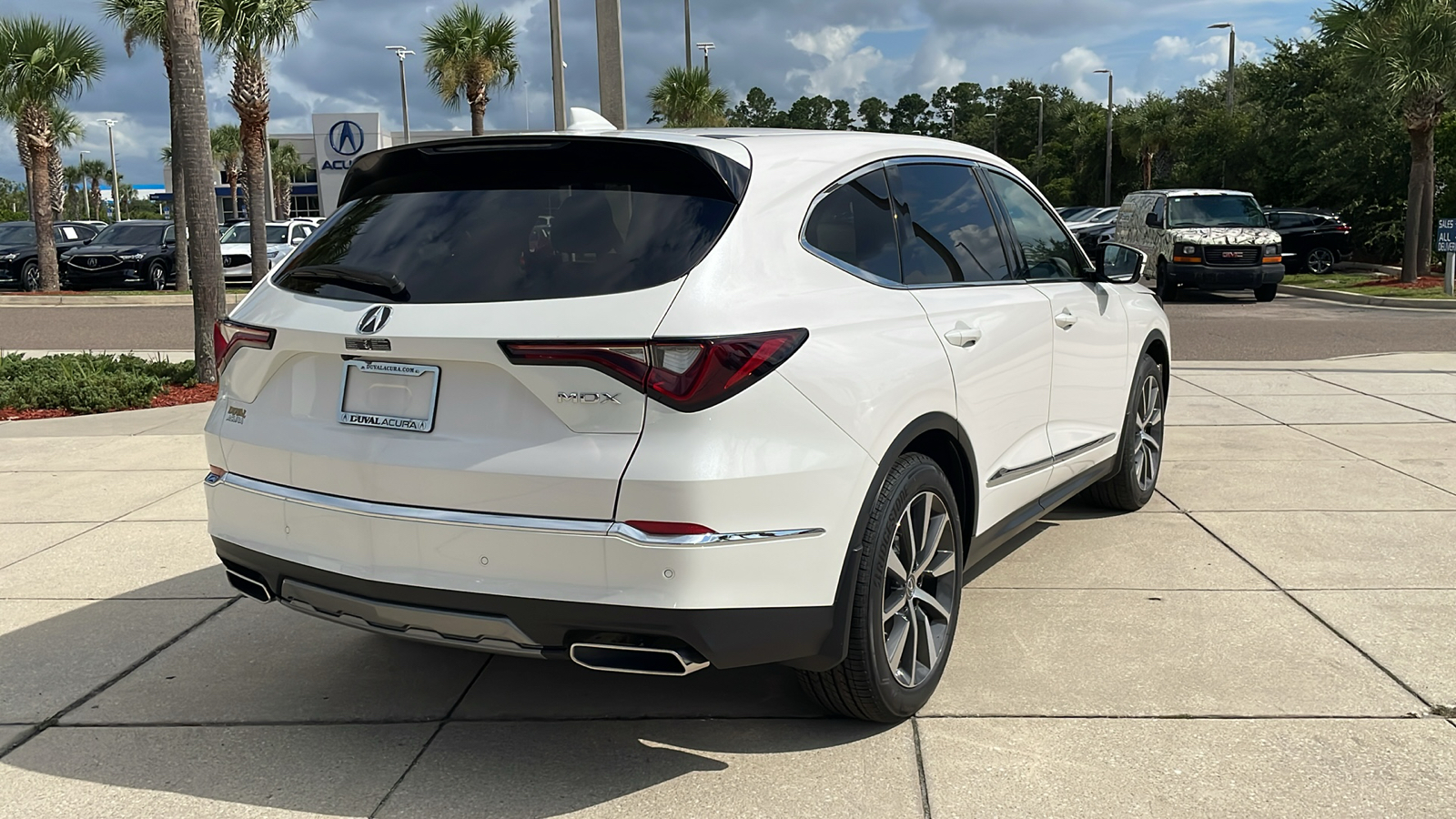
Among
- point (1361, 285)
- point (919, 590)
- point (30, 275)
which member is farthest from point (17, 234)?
point (919, 590)

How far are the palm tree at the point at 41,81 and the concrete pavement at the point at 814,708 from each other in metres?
23.1

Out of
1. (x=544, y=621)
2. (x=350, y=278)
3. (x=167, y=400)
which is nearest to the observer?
(x=544, y=621)

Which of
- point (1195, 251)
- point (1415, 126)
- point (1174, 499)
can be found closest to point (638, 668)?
point (1174, 499)

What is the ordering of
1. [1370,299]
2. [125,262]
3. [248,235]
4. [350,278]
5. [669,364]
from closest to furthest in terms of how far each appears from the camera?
[669,364] → [350,278] → [1370,299] → [125,262] → [248,235]

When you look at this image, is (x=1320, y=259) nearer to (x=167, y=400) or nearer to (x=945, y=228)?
(x=167, y=400)

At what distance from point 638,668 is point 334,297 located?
1322 millimetres

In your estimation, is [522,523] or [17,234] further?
[17,234]

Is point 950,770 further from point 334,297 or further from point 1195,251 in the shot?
point 1195,251

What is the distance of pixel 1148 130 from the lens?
5659 centimetres

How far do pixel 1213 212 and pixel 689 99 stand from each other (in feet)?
76.6

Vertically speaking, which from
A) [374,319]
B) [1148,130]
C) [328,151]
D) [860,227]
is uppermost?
[1148,130]

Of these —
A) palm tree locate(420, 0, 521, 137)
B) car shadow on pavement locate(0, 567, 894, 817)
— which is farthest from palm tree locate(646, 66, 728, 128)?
car shadow on pavement locate(0, 567, 894, 817)

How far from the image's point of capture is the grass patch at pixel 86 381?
32.7 feet

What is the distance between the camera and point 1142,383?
19.7 feet
